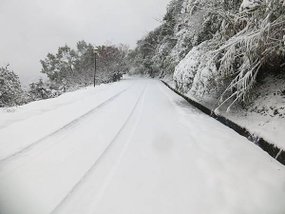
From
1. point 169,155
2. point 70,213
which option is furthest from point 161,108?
point 70,213

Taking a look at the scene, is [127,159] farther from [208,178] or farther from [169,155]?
[208,178]

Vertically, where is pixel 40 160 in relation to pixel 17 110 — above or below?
above

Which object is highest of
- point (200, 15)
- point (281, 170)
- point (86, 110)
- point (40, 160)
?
point (200, 15)

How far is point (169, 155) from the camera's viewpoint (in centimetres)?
546

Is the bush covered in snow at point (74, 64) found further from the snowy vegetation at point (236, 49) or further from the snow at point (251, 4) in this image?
the snow at point (251, 4)

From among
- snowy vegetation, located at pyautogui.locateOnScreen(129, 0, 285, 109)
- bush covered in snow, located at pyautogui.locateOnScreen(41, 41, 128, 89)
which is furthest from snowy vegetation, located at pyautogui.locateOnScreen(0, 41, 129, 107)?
snowy vegetation, located at pyautogui.locateOnScreen(129, 0, 285, 109)

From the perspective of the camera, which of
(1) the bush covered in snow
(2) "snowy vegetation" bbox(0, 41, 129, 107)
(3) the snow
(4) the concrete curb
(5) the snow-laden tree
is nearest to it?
(4) the concrete curb

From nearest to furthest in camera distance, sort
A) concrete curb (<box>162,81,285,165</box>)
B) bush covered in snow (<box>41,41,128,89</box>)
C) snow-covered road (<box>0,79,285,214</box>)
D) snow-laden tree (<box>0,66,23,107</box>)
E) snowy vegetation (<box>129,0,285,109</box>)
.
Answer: snow-covered road (<box>0,79,285,214</box>), concrete curb (<box>162,81,285,165</box>), snowy vegetation (<box>129,0,285,109</box>), snow-laden tree (<box>0,66,23,107</box>), bush covered in snow (<box>41,41,128,89</box>)

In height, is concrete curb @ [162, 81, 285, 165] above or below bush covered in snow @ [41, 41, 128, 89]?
above

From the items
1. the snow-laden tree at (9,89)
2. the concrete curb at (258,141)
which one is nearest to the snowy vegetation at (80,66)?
the snow-laden tree at (9,89)

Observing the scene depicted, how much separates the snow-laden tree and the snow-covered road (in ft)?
19.3

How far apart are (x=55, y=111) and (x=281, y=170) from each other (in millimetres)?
7035

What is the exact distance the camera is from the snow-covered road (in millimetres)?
3539

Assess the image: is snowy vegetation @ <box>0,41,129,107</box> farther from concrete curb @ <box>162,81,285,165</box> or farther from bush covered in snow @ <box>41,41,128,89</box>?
concrete curb @ <box>162,81,285,165</box>
